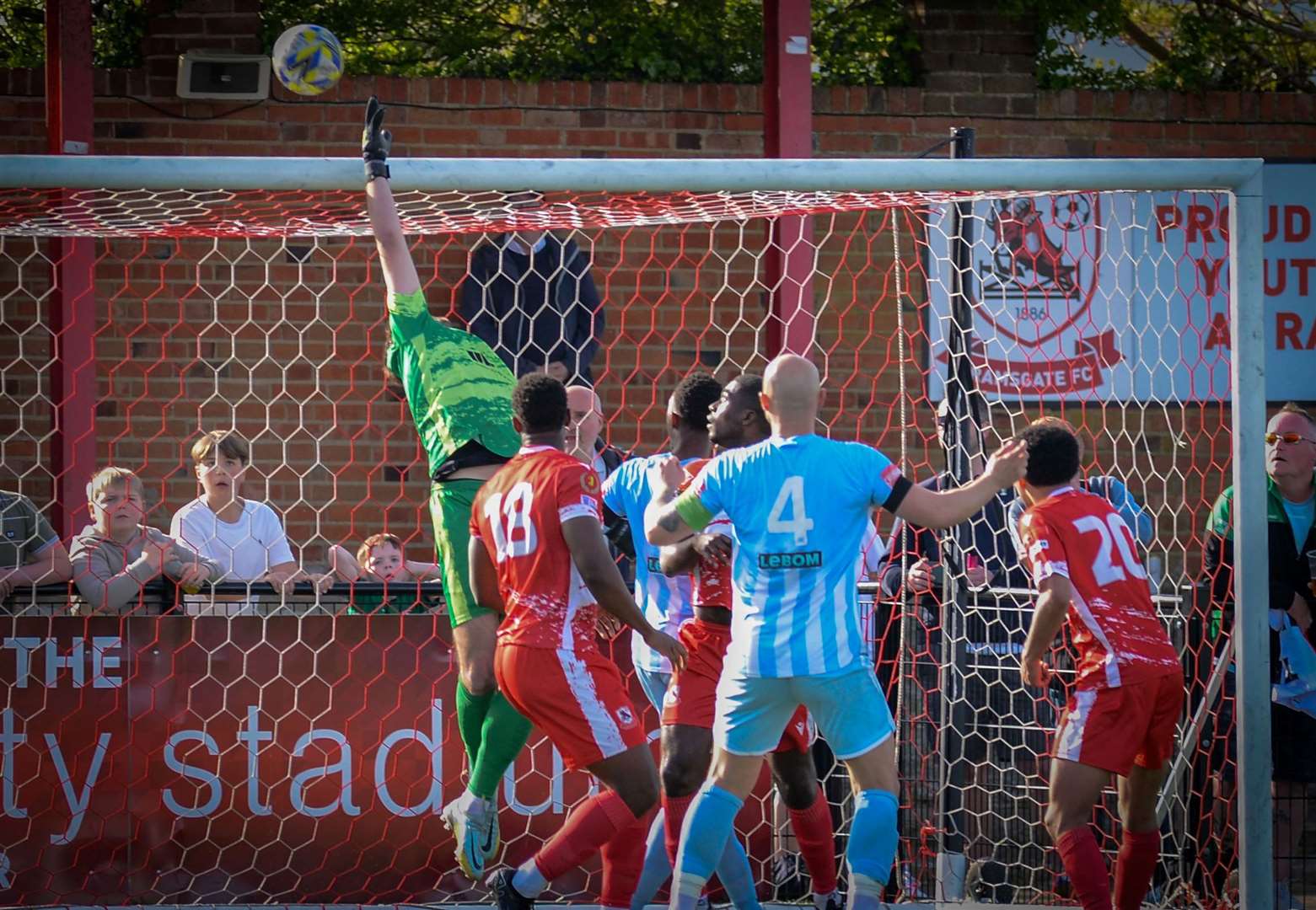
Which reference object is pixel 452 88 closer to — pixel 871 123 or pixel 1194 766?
pixel 871 123

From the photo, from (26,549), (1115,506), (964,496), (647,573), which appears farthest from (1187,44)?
(26,549)

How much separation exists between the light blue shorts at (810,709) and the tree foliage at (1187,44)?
19.7 ft

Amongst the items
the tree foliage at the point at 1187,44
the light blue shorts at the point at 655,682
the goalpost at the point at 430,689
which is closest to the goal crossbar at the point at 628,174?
the goalpost at the point at 430,689

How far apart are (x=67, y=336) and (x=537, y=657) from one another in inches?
160

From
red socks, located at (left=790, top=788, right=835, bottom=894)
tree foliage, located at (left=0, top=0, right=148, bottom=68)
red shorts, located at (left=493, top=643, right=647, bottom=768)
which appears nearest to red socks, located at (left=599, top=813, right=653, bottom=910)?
red shorts, located at (left=493, top=643, right=647, bottom=768)

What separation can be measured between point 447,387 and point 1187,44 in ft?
21.2

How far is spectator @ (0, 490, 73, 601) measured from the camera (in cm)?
615

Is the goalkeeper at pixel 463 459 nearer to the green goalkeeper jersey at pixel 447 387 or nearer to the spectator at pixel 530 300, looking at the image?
the green goalkeeper jersey at pixel 447 387

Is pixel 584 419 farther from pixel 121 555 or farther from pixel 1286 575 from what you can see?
pixel 1286 575

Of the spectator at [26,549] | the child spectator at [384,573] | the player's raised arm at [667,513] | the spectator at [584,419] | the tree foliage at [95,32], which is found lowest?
the child spectator at [384,573]

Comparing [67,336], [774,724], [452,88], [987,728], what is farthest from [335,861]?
[452,88]

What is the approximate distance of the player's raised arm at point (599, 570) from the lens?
480 cm

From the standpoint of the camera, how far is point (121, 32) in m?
8.94

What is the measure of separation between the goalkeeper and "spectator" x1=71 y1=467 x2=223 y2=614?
135cm
